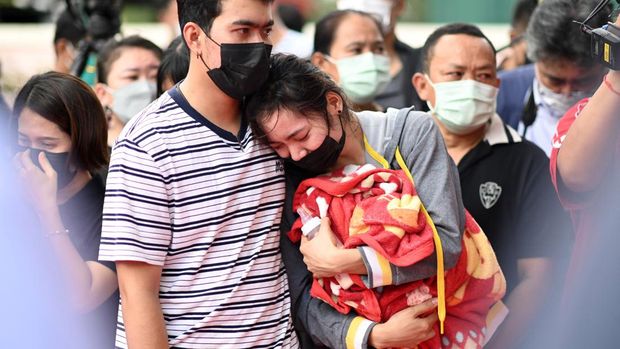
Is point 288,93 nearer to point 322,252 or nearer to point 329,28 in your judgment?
point 322,252

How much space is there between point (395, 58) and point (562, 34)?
1.51 meters

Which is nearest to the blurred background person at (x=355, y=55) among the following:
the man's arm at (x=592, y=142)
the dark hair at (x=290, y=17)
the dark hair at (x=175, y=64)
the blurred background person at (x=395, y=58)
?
the blurred background person at (x=395, y=58)

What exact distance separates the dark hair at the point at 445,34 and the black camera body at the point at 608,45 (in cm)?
115

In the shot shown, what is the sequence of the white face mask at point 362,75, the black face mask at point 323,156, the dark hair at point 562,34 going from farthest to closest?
1. the white face mask at point 362,75
2. the dark hair at point 562,34
3. the black face mask at point 323,156

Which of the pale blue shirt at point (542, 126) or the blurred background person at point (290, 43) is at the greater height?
the pale blue shirt at point (542, 126)

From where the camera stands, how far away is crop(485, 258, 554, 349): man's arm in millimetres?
3326

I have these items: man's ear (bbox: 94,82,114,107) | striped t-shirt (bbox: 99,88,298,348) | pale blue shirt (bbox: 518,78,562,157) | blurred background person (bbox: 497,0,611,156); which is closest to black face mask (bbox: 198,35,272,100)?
striped t-shirt (bbox: 99,88,298,348)

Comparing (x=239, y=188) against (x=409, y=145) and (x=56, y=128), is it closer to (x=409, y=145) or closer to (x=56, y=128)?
(x=409, y=145)

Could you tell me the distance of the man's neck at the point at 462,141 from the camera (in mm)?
3535

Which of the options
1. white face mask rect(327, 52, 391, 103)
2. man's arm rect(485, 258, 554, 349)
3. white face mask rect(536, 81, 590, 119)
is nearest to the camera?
man's arm rect(485, 258, 554, 349)

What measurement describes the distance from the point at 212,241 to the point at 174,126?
33cm

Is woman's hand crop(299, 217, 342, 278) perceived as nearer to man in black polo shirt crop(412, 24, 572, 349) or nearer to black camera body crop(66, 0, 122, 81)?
man in black polo shirt crop(412, 24, 572, 349)

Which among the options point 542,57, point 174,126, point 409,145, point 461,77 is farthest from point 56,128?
point 542,57

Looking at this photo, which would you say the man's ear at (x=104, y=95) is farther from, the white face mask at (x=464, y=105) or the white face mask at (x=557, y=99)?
the white face mask at (x=557, y=99)
